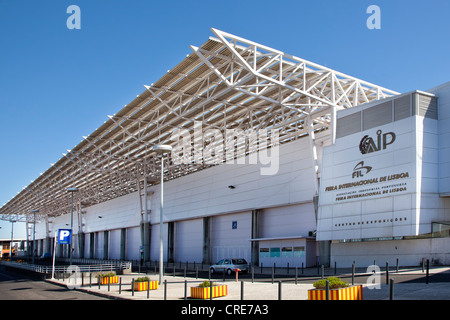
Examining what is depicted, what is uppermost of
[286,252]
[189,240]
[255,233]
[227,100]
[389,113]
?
[227,100]

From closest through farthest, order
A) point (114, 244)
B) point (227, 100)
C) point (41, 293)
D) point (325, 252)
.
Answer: point (41, 293) < point (325, 252) < point (227, 100) < point (114, 244)

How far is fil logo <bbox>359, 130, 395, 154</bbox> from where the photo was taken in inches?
1197

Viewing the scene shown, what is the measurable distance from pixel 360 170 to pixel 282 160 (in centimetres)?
1296

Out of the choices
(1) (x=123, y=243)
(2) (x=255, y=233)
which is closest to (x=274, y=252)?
(2) (x=255, y=233)

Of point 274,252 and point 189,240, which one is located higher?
point 274,252

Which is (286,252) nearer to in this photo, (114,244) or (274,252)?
(274,252)

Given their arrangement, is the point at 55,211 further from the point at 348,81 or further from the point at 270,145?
the point at 348,81

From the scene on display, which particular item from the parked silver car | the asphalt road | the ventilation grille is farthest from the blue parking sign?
the ventilation grille

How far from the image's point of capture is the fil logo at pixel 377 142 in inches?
1197

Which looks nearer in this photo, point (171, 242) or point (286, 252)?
point (286, 252)

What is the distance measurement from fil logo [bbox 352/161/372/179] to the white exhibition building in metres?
0.08

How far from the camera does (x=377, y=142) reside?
31.2 m

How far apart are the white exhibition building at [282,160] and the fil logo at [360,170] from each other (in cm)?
8

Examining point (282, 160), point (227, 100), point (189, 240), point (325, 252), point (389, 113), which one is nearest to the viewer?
point (389, 113)
